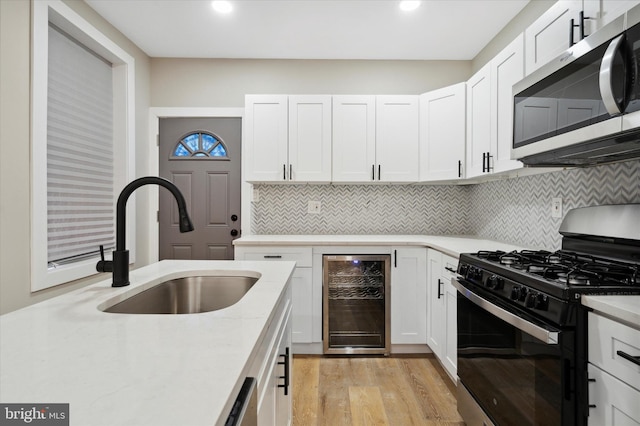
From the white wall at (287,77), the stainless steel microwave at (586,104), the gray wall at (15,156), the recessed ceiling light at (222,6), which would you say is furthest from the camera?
the white wall at (287,77)

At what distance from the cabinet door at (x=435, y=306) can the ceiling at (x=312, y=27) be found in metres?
1.83

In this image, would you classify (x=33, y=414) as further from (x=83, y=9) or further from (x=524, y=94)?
(x=83, y=9)

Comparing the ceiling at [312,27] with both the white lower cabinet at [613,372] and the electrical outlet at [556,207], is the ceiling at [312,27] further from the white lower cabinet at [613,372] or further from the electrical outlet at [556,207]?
the white lower cabinet at [613,372]

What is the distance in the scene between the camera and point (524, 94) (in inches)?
68.9

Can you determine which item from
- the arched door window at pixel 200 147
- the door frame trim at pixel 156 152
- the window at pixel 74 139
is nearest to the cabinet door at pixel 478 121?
the door frame trim at pixel 156 152

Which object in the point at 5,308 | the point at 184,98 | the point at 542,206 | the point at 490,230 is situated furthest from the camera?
the point at 184,98

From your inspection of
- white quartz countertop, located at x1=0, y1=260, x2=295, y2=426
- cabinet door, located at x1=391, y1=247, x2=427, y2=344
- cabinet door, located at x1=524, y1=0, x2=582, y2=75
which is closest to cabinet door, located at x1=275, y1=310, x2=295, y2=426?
white quartz countertop, located at x1=0, y1=260, x2=295, y2=426

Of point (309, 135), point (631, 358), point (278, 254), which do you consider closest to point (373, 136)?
point (309, 135)

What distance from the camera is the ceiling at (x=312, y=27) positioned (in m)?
2.54

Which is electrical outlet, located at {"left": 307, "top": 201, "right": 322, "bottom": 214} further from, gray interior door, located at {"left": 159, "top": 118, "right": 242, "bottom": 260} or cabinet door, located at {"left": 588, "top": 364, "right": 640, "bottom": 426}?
cabinet door, located at {"left": 588, "top": 364, "right": 640, "bottom": 426}

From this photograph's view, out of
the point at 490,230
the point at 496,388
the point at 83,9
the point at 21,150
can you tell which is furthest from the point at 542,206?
the point at 83,9

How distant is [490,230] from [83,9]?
12.0ft

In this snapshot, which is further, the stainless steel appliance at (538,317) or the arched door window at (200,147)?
the arched door window at (200,147)

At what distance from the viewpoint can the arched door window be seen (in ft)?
11.5
